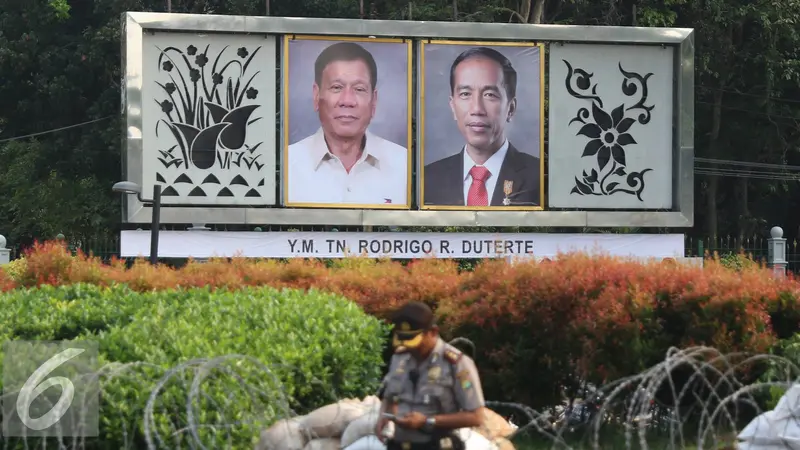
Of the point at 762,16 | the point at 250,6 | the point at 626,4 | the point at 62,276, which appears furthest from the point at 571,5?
the point at 62,276

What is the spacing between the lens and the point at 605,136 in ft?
67.9

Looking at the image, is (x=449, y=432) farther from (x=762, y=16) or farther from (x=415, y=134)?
(x=762, y=16)

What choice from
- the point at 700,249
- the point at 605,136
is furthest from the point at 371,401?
the point at 700,249

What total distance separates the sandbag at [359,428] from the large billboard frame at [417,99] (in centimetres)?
1066

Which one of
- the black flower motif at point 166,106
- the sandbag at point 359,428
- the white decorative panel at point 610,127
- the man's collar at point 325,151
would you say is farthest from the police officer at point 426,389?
the white decorative panel at point 610,127

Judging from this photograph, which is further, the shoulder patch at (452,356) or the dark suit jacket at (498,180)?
the dark suit jacket at (498,180)

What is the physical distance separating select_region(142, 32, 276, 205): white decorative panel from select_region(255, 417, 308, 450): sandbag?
36.3 feet

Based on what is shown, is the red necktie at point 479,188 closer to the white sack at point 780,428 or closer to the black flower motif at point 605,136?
the black flower motif at point 605,136

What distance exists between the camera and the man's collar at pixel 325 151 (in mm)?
19891

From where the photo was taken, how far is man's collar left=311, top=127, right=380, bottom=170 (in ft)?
65.3

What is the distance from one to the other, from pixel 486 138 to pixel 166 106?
5318 mm

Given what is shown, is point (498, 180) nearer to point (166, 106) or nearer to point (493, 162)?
point (493, 162)

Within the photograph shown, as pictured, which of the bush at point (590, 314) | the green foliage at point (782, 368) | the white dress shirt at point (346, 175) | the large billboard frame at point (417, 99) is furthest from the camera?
the white dress shirt at point (346, 175)

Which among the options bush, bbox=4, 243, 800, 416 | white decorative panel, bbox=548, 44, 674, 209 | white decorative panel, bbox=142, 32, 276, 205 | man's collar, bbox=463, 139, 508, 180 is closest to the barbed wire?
bush, bbox=4, 243, 800, 416
